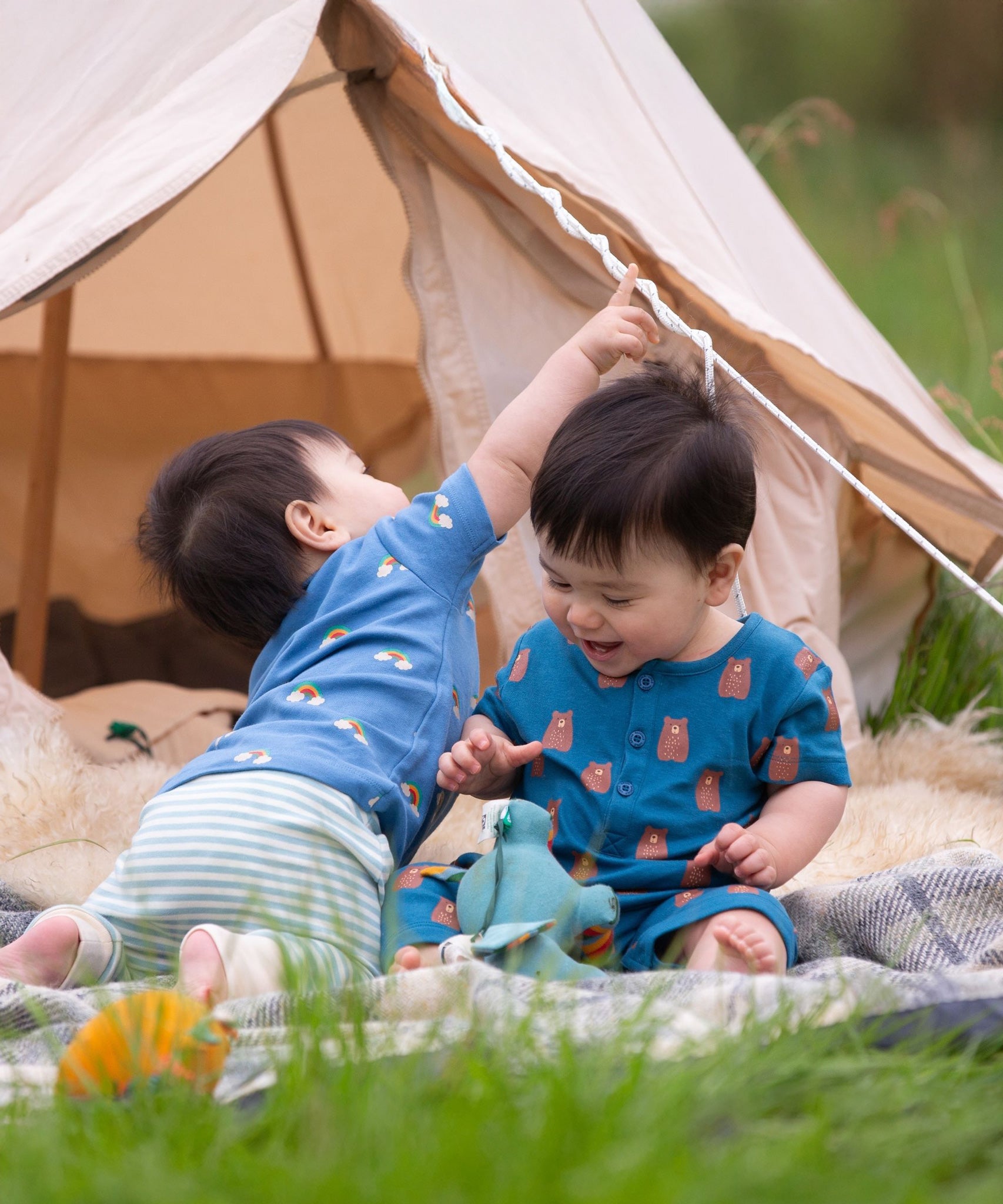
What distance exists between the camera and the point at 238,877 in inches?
49.9

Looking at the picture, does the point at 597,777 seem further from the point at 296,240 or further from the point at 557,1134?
the point at 296,240

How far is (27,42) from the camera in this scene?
78.7 inches

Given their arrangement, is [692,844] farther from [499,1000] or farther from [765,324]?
[765,324]

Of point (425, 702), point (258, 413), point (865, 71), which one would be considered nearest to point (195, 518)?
point (425, 702)

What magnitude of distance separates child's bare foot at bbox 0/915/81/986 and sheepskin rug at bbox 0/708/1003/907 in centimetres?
33

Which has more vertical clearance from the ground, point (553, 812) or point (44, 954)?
point (44, 954)

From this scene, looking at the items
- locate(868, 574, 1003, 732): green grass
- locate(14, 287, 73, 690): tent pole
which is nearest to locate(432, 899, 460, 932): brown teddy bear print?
locate(868, 574, 1003, 732): green grass

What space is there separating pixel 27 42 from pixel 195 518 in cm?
95

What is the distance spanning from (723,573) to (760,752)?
7.9 inches

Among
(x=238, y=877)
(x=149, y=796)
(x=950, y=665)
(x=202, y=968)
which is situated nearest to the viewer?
(x=202, y=968)

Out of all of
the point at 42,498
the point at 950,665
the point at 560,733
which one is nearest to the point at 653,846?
the point at 560,733

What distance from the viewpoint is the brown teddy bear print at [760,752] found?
140cm

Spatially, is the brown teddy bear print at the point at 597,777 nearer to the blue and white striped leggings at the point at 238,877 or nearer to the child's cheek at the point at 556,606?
the child's cheek at the point at 556,606

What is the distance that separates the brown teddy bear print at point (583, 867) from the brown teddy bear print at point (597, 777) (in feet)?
0.24
